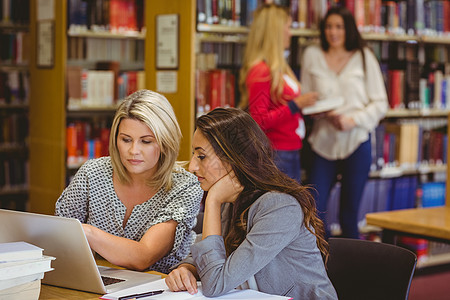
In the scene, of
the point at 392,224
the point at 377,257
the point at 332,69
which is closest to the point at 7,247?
the point at 377,257

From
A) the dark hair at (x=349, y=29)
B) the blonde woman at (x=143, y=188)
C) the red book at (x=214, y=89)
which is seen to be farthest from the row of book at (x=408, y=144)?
the blonde woman at (x=143, y=188)

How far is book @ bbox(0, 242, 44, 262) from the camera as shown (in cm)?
161

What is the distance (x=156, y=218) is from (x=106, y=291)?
498mm

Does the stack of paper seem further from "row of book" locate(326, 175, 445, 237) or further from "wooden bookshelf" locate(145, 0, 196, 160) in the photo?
"row of book" locate(326, 175, 445, 237)

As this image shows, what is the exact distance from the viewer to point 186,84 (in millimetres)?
3979

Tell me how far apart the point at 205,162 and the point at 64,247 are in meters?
0.44

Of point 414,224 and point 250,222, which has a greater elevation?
point 250,222

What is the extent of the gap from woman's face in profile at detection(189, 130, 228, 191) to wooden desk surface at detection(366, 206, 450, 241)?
1.18 m

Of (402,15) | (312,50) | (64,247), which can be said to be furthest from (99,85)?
(64,247)

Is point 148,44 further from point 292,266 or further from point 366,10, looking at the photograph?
point 292,266

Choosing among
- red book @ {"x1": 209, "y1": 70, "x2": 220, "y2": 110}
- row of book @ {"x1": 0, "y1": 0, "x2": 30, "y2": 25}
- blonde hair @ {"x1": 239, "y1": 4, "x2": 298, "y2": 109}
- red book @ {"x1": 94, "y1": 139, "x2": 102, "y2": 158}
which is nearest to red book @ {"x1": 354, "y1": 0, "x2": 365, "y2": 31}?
blonde hair @ {"x1": 239, "y1": 4, "x2": 298, "y2": 109}

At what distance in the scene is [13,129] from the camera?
5664 mm

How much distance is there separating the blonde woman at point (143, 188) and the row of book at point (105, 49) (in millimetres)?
2772

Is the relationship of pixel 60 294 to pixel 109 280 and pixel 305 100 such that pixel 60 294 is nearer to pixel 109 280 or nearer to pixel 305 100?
pixel 109 280
